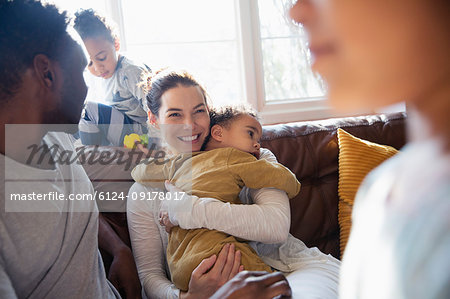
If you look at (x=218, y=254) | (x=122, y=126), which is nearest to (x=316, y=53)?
(x=218, y=254)

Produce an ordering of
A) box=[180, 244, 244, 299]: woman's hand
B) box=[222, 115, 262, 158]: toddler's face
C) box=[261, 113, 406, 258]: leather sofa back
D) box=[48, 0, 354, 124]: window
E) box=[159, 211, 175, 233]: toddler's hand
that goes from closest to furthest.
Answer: box=[180, 244, 244, 299]: woman's hand
box=[159, 211, 175, 233]: toddler's hand
box=[222, 115, 262, 158]: toddler's face
box=[261, 113, 406, 258]: leather sofa back
box=[48, 0, 354, 124]: window

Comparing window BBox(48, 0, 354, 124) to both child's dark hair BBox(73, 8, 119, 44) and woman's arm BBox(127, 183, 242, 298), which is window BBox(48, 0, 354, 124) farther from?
woman's arm BBox(127, 183, 242, 298)

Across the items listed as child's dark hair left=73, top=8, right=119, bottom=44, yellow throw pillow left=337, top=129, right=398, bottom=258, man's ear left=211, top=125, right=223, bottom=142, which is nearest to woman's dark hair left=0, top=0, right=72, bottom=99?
man's ear left=211, top=125, right=223, bottom=142

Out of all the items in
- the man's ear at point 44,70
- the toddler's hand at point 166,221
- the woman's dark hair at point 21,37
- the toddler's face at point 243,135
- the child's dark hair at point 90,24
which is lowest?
the toddler's hand at point 166,221

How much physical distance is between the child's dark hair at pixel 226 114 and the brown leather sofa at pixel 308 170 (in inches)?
10.1

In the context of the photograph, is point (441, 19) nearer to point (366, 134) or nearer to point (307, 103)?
point (366, 134)

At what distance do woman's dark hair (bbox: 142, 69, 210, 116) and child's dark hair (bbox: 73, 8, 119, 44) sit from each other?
34.6 inches

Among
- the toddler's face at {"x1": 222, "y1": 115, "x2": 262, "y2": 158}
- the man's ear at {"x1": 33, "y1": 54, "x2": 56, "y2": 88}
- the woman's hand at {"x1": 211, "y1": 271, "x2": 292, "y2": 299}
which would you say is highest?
the man's ear at {"x1": 33, "y1": 54, "x2": 56, "y2": 88}

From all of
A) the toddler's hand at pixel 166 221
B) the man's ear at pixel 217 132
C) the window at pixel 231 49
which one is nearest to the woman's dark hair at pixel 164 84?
the man's ear at pixel 217 132

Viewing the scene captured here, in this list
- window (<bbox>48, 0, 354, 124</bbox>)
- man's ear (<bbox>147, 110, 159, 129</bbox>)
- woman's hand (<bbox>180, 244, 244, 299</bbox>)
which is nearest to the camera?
woman's hand (<bbox>180, 244, 244, 299</bbox>)

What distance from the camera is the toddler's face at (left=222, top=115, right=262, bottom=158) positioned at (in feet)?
4.65

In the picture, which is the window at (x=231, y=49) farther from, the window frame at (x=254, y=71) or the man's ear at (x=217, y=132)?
the man's ear at (x=217, y=132)

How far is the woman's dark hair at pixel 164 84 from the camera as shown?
1.46m

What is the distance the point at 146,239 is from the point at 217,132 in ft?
1.48
